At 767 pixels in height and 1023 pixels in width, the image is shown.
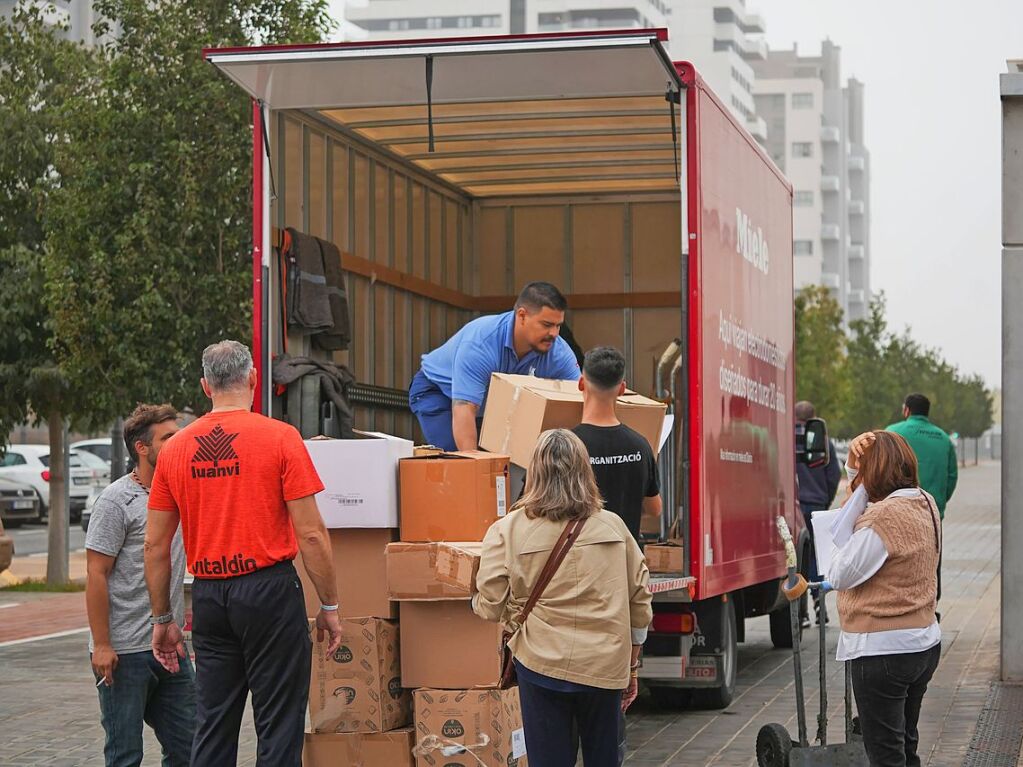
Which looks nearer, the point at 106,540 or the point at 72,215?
the point at 106,540

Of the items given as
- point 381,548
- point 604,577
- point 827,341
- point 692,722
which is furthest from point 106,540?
point 827,341

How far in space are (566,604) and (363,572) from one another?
172 cm

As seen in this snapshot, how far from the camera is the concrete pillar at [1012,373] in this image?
10633mm

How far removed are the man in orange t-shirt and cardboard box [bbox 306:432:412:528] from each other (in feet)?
3.21

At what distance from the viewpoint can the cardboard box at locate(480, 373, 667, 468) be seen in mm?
7410

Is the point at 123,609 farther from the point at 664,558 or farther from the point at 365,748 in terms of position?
the point at 664,558

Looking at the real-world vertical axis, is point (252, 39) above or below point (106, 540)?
above

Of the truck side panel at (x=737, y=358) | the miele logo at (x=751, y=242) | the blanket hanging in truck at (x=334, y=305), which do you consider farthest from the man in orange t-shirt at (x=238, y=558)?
the miele logo at (x=751, y=242)

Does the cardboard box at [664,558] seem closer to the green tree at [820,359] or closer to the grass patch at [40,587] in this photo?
the grass patch at [40,587]

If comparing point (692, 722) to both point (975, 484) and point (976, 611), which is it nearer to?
point (976, 611)

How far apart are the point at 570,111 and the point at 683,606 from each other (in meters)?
3.30

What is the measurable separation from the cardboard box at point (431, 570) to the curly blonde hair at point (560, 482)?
1183 millimetres

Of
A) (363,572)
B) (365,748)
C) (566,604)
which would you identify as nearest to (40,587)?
(363,572)

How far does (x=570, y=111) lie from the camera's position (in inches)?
405
